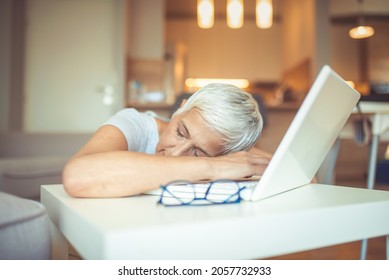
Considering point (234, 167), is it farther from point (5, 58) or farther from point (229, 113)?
point (5, 58)

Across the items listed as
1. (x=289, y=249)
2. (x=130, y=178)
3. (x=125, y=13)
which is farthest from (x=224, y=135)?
(x=125, y=13)

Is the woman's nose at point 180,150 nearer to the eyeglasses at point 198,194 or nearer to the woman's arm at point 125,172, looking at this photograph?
the woman's arm at point 125,172

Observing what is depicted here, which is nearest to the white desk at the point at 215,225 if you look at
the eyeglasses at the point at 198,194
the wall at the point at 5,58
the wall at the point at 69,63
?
the eyeglasses at the point at 198,194

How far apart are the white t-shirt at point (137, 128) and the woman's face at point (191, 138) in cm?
8

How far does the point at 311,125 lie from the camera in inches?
20.8

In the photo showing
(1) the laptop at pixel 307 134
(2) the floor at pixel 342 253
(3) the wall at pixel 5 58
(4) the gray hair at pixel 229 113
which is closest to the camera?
(1) the laptop at pixel 307 134

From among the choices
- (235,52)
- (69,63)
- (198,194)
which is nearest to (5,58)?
(69,63)

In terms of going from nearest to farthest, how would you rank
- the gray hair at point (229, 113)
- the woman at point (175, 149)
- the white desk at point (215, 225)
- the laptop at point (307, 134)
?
1. the white desk at point (215, 225)
2. the laptop at point (307, 134)
3. the woman at point (175, 149)
4. the gray hair at point (229, 113)

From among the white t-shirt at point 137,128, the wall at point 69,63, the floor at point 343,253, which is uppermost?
the wall at point 69,63

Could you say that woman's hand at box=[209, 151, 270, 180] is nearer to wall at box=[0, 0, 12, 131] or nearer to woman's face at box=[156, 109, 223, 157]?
woman's face at box=[156, 109, 223, 157]

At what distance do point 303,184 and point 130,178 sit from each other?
1.26ft

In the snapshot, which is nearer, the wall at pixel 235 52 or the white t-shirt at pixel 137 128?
the white t-shirt at pixel 137 128

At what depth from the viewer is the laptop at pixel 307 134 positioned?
0.48 metres

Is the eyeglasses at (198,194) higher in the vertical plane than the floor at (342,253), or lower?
higher
